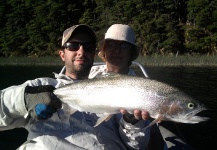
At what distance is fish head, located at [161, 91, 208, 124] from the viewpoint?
311 cm

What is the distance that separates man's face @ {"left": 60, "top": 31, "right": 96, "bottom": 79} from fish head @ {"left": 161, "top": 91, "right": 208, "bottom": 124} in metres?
1.16

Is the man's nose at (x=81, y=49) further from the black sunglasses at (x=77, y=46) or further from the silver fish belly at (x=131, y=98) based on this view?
the silver fish belly at (x=131, y=98)

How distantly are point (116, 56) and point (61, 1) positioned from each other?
158 feet

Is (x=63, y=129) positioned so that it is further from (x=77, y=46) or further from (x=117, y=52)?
(x=117, y=52)

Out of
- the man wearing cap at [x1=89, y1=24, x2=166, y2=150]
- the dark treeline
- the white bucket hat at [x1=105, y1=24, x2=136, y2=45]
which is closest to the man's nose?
the man wearing cap at [x1=89, y1=24, x2=166, y2=150]

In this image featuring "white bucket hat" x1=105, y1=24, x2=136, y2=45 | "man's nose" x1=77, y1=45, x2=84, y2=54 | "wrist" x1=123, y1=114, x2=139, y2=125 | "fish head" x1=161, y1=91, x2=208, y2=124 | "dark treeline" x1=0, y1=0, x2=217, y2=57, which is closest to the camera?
"fish head" x1=161, y1=91, x2=208, y2=124

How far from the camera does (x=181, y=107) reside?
10.2 ft

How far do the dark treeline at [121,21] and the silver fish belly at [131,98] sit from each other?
109ft

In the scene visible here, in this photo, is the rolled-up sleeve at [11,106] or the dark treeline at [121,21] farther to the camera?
the dark treeline at [121,21]

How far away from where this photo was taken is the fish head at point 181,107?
122 inches

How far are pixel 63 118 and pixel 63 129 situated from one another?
0.38 ft

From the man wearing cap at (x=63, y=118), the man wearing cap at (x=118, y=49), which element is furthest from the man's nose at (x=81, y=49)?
the man wearing cap at (x=118, y=49)

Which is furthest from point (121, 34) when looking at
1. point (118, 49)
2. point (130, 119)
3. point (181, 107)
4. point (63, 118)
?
point (181, 107)

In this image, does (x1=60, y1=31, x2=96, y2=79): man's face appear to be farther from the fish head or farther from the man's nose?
the fish head
